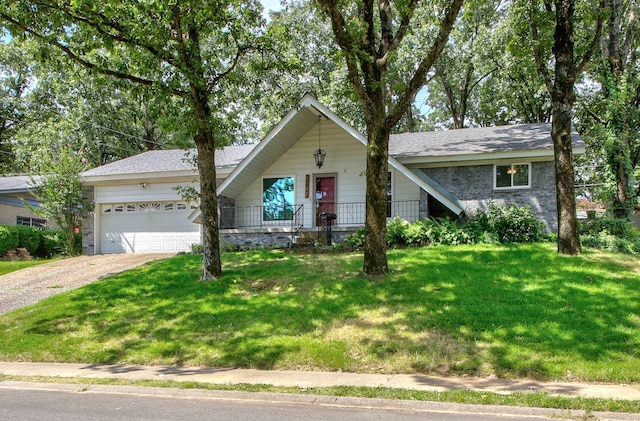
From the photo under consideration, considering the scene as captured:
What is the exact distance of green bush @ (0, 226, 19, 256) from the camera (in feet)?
64.6

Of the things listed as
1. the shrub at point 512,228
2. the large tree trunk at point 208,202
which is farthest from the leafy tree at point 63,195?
the shrub at point 512,228

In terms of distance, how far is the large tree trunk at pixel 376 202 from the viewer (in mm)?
10266

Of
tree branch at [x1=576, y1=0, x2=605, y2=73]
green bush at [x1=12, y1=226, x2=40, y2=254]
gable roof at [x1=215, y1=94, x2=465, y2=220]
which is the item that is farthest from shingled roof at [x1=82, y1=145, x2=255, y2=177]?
tree branch at [x1=576, y1=0, x2=605, y2=73]

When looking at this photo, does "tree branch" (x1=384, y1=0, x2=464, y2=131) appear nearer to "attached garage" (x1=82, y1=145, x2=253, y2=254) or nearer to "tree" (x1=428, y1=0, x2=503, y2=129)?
"attached garage" (x1=82, y1=145, x2=253, y2=254)

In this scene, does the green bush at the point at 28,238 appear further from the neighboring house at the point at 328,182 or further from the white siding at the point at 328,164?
the white siding at the point at 328,164

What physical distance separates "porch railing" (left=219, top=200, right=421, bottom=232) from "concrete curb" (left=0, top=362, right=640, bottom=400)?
30.5 feet

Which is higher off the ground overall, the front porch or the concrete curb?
the front porch

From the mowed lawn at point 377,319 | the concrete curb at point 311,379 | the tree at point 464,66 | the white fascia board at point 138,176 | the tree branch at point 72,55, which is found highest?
the tree at point 464,66

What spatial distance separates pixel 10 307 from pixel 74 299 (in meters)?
1.60

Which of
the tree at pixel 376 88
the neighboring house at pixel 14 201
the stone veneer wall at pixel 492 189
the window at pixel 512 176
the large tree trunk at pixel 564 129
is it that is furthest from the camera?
the neighboring house at pixel 14 201

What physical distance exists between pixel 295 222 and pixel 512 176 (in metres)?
7.57

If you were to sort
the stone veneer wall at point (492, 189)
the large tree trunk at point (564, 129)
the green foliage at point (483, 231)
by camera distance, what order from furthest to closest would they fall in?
the stone veneer wall at point (492, 189), the green foliage at point (483, 231), the large tree trunk at point (564, 129)

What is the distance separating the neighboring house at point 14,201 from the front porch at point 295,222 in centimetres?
1257

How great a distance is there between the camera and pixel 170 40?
11.2m
